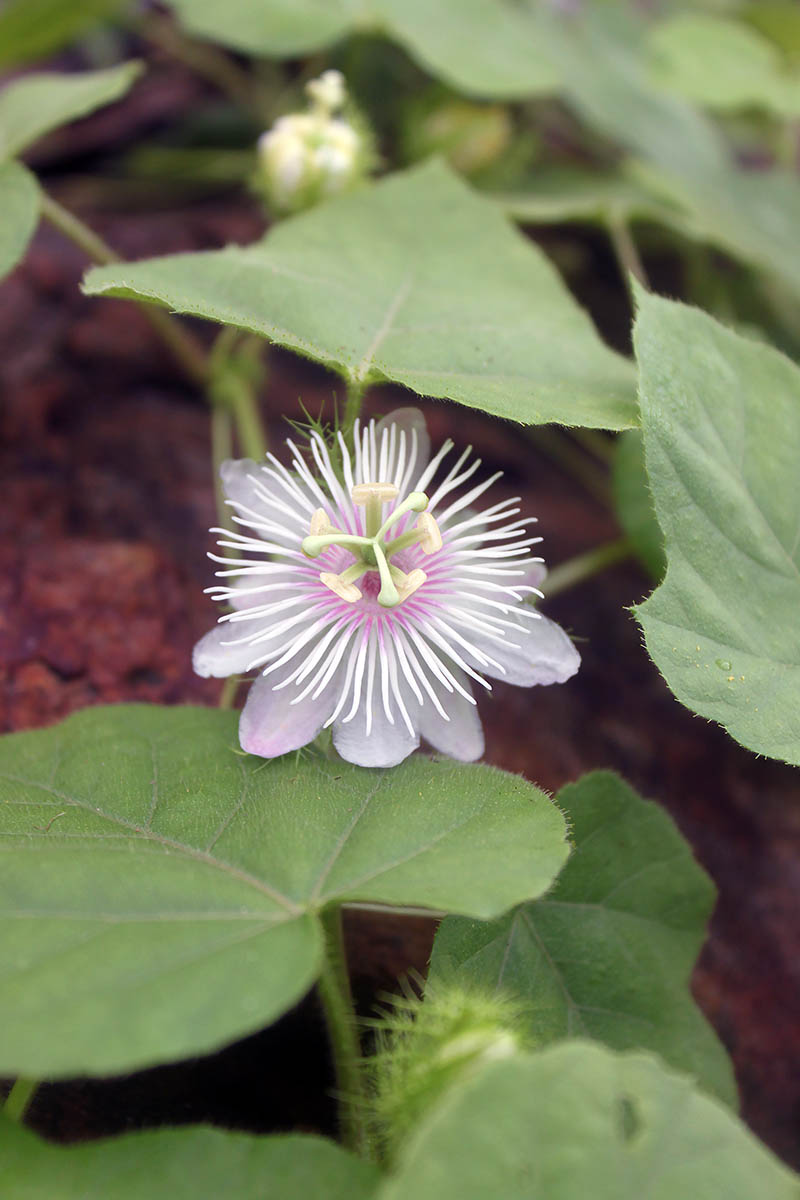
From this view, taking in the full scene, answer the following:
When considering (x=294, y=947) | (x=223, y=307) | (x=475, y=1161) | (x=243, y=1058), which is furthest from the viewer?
(x=223, y=307)

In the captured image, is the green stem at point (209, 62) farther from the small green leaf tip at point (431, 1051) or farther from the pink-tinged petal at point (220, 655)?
the small green leaf tip at point (431, 1051)

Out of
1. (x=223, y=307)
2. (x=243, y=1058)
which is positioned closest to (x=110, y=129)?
(x=223, y=307)

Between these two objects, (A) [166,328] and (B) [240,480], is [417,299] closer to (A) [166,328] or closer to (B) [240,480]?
(B) [240,480]

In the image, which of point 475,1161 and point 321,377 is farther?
point 321,377

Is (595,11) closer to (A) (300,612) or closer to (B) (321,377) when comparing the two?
(B) (321,377)

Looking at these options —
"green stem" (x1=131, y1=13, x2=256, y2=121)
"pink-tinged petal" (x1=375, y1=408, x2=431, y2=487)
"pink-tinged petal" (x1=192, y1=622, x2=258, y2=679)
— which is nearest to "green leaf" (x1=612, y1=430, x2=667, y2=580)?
"pink-tinged petal" (x1=375, y1=408, x2=431, y2=487)

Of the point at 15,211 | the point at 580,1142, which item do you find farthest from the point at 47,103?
the point at 580,1142

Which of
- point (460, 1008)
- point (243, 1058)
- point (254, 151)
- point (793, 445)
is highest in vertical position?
point (793, 445)
